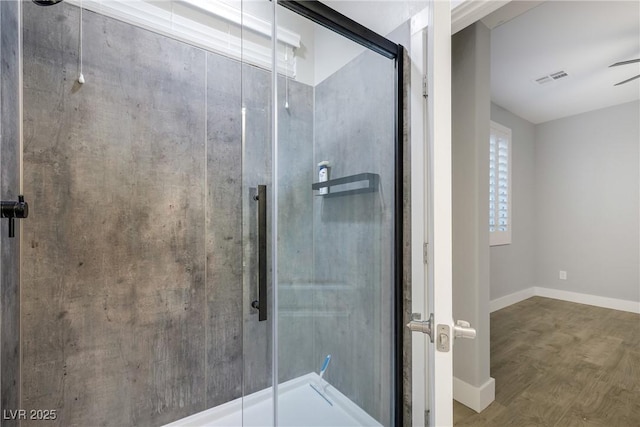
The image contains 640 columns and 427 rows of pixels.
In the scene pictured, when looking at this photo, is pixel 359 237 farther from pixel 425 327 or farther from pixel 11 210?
pixel 11 210

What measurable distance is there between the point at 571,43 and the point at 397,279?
2.71 metres

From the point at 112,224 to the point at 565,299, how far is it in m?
5.55

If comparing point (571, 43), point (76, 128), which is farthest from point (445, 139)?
point (571, 43)

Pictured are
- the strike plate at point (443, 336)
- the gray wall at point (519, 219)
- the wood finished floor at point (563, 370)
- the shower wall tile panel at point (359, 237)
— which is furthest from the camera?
the gray wall at point (519, 219)

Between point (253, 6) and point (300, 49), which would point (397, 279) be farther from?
point (253, 6)

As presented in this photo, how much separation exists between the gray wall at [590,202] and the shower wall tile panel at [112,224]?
4962 mm

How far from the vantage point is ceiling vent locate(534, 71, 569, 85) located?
9.33 ft

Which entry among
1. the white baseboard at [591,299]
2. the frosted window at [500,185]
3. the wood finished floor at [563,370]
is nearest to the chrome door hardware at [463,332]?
the wood finished floor at [563,370]

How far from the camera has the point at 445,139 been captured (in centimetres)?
72

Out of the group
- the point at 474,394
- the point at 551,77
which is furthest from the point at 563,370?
the point at 551,77

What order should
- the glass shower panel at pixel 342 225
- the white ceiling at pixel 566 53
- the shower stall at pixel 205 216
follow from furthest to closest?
1. the white ceiling at pixel 566 53
2. the glass shower panel at pixel 342 225
3. the shower stall at pixel 205 216

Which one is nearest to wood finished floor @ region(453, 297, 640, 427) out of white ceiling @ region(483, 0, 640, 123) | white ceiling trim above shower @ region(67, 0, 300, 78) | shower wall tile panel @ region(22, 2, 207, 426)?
shower wall tile panel @ region(22, 2, 207, 426)

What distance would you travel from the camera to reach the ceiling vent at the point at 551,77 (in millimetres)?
2844

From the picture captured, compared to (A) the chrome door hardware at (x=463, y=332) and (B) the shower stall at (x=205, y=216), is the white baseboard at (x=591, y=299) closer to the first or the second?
(B) the shower stall at (x=205, y=216)
